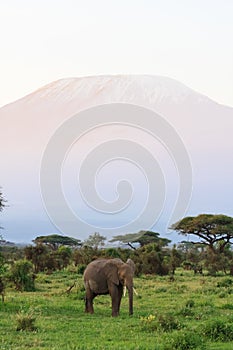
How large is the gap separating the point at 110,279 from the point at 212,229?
31862 millimetres

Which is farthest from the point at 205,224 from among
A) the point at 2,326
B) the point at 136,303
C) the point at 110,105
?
the point at 2,326

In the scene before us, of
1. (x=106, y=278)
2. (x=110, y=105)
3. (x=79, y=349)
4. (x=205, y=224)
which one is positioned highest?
(x=110, y=105)

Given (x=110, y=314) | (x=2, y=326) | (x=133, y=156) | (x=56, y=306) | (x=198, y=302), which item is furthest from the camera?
(x=133, y=156)

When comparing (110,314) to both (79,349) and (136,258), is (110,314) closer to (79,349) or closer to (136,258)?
(79,349)

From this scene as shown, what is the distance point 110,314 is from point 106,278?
3.60ft

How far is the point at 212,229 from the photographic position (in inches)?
1919

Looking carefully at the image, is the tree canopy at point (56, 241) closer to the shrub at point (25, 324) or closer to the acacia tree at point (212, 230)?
the acacia tree at point (212, 230)

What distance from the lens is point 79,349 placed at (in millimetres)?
11109

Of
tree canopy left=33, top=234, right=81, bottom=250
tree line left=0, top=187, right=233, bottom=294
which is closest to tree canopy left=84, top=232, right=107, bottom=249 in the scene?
tree canopy left=33, top=234, right=81, bottom=250

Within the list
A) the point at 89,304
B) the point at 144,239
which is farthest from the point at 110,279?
the point at 144,239

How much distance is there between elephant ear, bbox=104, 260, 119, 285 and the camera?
17.8 m

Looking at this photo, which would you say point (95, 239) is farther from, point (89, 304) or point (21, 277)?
point (89, 304)

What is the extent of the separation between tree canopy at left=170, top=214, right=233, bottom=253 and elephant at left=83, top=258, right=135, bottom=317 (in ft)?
101

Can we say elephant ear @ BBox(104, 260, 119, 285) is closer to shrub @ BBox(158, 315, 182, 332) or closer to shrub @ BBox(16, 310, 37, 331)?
shrub @ BBox(158, 315, 182, 332)
